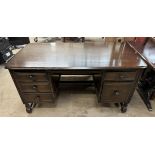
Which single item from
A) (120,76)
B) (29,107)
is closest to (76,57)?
(120,76)

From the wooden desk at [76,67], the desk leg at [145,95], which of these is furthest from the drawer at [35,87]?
the desk leg at [145,95]

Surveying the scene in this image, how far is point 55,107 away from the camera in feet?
5.59

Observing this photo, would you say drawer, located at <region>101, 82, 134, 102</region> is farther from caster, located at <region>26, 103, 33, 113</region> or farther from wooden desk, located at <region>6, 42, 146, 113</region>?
caster, located at <region>26, 103, 33, 113</region>

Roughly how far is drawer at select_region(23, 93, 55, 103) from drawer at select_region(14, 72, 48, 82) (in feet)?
0.69

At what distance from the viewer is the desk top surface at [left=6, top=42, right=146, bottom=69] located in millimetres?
1179

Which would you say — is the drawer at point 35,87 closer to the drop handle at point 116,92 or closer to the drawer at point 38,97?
the drawer at point 38,97

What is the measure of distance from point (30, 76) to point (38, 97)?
30 cm

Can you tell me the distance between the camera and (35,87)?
1362 mm

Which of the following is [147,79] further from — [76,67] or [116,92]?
[76,67]

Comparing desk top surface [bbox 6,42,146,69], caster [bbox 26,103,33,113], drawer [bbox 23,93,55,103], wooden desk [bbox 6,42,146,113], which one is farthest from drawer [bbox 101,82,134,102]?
caster [bbox 26,103,33,113]
